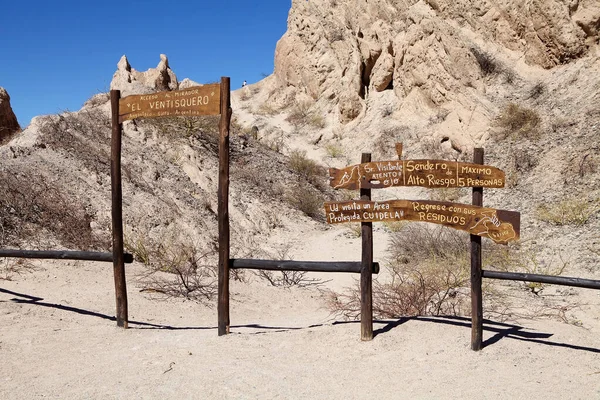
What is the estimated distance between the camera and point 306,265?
17.0 ft

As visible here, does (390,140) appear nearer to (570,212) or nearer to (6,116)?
(570,212)

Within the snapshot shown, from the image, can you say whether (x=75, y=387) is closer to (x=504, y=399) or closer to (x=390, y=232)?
(x=504, y=399)

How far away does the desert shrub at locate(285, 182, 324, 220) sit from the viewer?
45.4ft

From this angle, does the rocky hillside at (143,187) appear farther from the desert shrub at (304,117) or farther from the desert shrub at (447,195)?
the desert shrub at (304,117)

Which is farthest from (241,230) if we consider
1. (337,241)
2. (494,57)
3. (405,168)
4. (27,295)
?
(494,57)

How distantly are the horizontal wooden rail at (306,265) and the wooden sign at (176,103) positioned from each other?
1610mm

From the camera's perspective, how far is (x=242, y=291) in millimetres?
8164

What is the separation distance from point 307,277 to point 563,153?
26.8 ft

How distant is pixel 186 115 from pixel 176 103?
0.54 ft

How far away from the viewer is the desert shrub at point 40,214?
8625 millimetres

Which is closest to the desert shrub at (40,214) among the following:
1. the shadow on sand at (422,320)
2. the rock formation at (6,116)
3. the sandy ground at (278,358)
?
the shadow on sand at (422,320)

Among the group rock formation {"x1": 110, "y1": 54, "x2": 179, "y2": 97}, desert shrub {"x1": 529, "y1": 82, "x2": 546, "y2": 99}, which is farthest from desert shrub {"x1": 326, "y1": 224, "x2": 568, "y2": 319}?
rock formation {"x1": 110, "y1": 54, "x2": 179, "y2": 97}

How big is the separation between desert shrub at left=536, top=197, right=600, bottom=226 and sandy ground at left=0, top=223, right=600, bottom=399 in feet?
14.4

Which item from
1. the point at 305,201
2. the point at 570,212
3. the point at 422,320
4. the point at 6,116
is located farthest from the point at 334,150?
the point at 422,320
